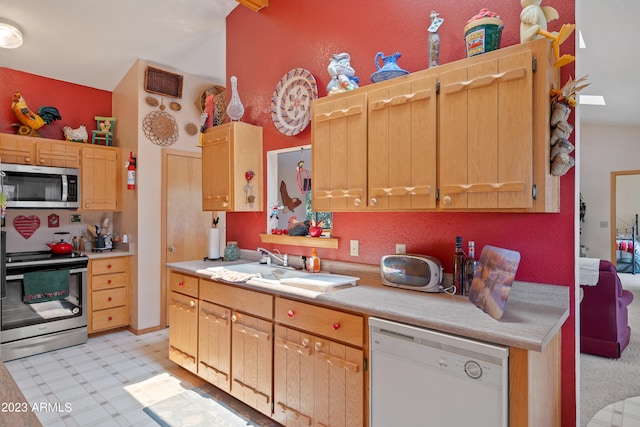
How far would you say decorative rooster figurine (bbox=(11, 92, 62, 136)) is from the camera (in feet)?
12.2

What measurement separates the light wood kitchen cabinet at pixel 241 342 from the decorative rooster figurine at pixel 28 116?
8.84 feet

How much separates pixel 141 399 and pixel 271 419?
3.41 ft

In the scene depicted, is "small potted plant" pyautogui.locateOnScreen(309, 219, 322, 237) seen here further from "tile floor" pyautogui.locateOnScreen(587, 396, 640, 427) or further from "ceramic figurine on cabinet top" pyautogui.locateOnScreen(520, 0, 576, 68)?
"tile floor" pyautogui.locateOnScreen(587, 396, 640, 427)

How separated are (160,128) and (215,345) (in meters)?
2.66

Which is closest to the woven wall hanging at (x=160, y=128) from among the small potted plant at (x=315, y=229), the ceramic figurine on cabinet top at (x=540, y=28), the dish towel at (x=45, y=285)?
the dish towel at (x=45, y=285)

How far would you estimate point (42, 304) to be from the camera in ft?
11.5

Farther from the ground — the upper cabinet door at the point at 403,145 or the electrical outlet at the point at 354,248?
the upper cabinet door at the point at 403,145

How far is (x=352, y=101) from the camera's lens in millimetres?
2215

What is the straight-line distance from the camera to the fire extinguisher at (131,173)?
3.95m

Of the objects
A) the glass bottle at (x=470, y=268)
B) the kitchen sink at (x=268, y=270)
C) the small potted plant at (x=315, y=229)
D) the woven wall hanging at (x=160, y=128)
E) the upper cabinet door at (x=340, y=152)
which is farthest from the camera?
the woven wall hanging at (x=160, y=128)

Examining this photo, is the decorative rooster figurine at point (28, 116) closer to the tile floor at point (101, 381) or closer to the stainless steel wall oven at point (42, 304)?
the stainless steel wall oven at point (42, 304)

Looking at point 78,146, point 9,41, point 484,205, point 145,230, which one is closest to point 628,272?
point 484,205

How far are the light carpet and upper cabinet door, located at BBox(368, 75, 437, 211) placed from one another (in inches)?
77.5

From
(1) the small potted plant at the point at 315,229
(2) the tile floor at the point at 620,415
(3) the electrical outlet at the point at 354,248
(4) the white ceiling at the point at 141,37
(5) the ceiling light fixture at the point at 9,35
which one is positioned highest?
(4) the white ceiling at the point at 141,37
